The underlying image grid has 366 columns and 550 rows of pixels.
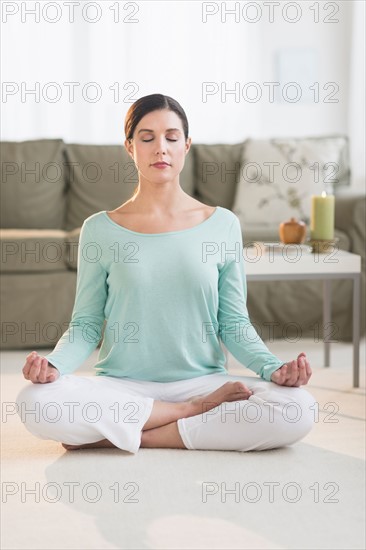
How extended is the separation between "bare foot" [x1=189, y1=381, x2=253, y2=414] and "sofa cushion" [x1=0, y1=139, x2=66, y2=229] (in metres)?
2.00

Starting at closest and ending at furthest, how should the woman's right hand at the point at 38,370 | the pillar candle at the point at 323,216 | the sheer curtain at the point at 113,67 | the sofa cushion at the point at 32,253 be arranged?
the woman's right hand at the point at 38,370 → the pillar candle at the point at 323,216 → the sofa cushion at the point at 32,253 → the sheer curtain at the point at 113,67

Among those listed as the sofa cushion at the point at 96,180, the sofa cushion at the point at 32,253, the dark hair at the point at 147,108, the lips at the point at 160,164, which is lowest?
the sofa cushion at the point at 32,253

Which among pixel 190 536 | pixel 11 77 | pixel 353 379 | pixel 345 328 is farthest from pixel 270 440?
pixel 11 77

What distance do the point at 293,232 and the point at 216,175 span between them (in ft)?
3.99

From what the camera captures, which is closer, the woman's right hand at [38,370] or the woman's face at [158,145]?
the woman's right hand at [38,370]

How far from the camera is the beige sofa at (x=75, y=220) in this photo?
3.60m

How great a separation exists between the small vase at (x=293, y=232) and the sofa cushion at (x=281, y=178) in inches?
37.8

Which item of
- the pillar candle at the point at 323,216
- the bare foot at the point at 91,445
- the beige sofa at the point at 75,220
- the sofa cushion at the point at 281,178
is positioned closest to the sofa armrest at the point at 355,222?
the beige sofa at the point at 75,220

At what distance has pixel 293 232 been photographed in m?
3.10

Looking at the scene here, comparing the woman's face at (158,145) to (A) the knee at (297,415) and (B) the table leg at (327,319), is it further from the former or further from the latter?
(B) the table leg at (327,319)

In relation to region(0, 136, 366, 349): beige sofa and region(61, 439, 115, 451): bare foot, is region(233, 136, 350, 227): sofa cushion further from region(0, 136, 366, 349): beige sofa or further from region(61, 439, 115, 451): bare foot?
region(61, 439, 115, 451): bare foot

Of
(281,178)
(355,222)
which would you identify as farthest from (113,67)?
(355,222)

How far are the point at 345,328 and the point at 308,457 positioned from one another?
5.08 ft

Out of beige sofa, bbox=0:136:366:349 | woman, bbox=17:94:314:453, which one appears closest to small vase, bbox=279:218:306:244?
beige sofa, bbox=0:136:366:349
